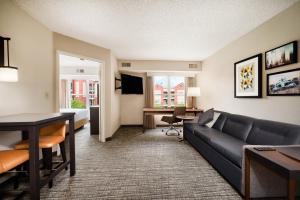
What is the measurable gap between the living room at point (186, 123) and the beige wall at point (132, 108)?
1957mm

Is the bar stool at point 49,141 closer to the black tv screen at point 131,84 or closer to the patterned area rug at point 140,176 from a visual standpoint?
the patterned area rug at point 140,176

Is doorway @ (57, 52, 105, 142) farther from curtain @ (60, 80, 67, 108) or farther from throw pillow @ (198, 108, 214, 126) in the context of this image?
throw pillow @ (198, 108, 214, 126)

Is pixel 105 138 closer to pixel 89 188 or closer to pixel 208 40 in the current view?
pixel 89 188

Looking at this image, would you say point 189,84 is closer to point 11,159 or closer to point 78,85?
point 78,85

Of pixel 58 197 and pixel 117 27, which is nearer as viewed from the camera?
pixel 58 197

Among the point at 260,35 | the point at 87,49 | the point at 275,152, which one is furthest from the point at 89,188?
the point at 260,35

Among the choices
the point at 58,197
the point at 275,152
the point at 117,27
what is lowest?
the point at 58,197

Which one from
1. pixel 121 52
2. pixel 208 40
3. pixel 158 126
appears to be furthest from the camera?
pixel 158 126

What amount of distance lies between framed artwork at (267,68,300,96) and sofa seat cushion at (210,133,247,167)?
942 mm

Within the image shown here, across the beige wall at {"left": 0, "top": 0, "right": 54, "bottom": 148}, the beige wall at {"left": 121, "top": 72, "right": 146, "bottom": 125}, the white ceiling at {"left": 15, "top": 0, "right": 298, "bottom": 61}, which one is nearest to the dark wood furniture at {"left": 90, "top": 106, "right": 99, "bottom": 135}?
the beige wall at {"left": 121, "top": 72, "right": 146, "bottom": 125}

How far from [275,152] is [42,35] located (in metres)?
3.75

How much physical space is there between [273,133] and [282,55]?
1.14 meters

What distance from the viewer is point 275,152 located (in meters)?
1.47

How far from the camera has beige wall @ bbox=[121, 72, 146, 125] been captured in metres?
6.19
